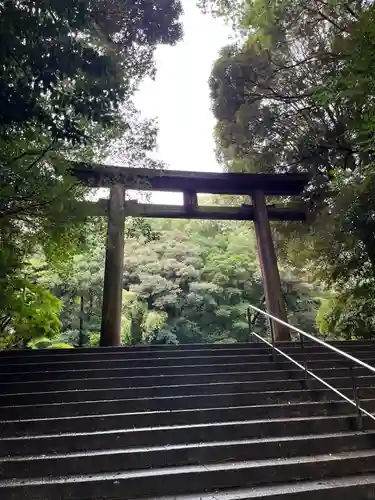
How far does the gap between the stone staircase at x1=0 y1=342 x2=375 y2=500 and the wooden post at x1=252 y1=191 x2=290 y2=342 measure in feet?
8.87

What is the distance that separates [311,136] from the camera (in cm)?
866

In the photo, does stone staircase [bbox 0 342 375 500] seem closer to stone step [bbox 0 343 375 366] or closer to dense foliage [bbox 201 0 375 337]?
stone step [bbox 0 343 375 366]

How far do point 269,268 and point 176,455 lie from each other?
5593 mm

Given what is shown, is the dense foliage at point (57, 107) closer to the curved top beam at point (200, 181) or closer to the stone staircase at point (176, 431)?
the curved top beam at point (200, 181)

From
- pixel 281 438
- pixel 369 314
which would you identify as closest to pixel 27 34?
pixel 281 438

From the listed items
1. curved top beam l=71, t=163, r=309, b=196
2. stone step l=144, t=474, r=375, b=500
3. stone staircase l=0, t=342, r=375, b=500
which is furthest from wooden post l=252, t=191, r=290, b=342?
stone step l=144, t=474, r=375, b=500

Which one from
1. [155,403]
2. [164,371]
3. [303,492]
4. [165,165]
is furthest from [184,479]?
[165,165]

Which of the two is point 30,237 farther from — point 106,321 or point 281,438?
point 281,438

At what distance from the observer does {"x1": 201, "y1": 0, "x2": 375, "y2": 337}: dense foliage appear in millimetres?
6820

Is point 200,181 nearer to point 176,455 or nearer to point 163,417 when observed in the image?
point 163,417

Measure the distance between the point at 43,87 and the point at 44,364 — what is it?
3.15m

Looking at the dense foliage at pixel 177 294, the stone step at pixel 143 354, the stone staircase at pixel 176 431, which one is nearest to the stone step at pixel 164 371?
the stone staircase at pixel 176 431

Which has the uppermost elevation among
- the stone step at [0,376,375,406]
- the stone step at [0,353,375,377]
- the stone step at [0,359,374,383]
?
the stone step at [0,353,375,377]

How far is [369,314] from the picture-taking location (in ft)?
29.1
